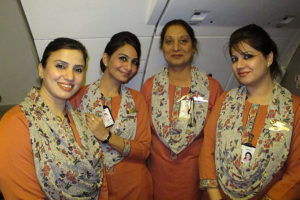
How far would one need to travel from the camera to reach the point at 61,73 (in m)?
1.13

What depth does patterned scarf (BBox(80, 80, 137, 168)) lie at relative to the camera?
1.49 metres

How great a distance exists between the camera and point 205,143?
1.50m

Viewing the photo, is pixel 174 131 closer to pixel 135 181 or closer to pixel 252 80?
pixel 135 181

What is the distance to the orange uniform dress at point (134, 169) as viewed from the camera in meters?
1.50

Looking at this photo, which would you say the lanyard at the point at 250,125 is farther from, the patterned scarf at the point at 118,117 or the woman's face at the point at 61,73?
the woman's face at the point at 61,73

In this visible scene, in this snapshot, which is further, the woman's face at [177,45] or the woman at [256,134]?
the woman's face at [177,45]

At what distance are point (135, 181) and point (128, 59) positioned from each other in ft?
2.77

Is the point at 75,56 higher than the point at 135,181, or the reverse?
the point at 75,56

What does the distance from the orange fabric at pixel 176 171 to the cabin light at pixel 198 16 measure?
520mm

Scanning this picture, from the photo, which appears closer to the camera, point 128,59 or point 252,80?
point 252,80

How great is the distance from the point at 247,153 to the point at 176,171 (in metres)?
0.57

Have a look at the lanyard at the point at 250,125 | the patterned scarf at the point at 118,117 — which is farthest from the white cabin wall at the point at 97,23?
the lanyard at the point at 250,125

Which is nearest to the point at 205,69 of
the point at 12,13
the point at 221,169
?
the point at 221,169

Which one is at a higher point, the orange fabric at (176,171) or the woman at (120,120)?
the woman at (120,120)
